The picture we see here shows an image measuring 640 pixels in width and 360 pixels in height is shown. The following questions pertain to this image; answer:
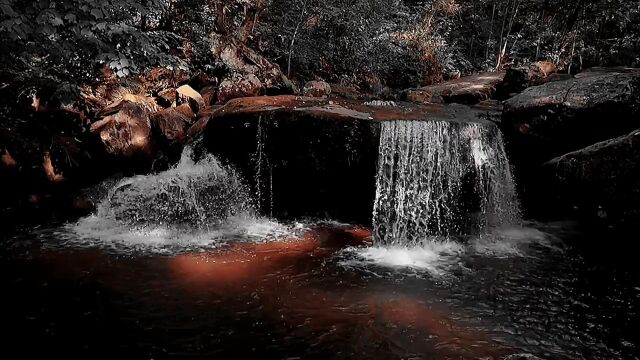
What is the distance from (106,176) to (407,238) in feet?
18.9

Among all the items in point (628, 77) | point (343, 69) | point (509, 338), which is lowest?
point (509, 338)

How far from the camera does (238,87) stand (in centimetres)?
1034

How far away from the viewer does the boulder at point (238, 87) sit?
33.8 feet

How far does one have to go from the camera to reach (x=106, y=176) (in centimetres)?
816

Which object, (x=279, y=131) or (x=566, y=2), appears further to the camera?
(x=566, y=2)

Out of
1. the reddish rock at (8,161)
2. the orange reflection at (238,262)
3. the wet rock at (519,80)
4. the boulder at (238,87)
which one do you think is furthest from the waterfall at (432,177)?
the reddish rock at (8,161)

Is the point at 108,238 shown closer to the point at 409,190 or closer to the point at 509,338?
the point at 409,190

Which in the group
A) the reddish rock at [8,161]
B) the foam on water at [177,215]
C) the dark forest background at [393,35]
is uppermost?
the dark forest background at [393,35]

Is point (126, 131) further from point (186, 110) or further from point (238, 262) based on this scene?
point (238, 262)

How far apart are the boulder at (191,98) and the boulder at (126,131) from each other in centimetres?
143

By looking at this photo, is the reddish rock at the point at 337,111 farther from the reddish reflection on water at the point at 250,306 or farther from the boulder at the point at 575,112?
the reddish reflection on water at the point at 250,306

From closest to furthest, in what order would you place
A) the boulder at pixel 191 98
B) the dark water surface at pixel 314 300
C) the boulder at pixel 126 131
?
the dark water surface at pixel 314 300 → the boulder at pixel 126 131 → the boulder at pixel 191 98

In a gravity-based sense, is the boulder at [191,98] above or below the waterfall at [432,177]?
above

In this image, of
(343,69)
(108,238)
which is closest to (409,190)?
(108,238)
